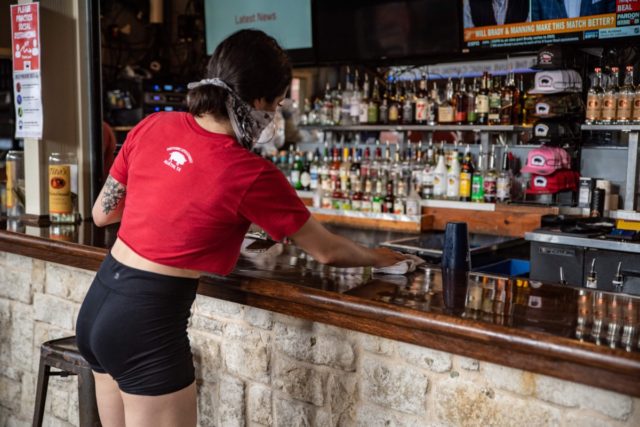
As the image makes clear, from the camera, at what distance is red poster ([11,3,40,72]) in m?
3.38

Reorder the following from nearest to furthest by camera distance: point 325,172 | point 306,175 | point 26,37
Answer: point 26,37, point 325,172, point 306,175

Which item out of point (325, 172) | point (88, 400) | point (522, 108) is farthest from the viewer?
point (325, 172)

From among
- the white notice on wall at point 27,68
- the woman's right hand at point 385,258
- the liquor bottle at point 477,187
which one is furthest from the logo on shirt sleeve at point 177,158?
the liquor bottle at point 477,187

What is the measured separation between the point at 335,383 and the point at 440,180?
10.7ft

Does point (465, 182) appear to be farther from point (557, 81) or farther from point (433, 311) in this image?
point (433, 311)

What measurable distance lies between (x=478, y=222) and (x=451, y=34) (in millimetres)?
1299

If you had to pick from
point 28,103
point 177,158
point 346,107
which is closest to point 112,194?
point 177,158

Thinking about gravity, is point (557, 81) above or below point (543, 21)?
below

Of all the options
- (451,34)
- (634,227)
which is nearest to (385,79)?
(451,34)

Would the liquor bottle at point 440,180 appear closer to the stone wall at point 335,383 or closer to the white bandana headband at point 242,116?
the stone wall at point 335,383

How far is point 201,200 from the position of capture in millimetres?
1704

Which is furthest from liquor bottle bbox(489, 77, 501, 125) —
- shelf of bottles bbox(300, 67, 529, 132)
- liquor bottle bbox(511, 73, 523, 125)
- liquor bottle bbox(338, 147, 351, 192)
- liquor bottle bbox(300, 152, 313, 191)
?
liquor bottle bbox(300, 152, 313, 191)

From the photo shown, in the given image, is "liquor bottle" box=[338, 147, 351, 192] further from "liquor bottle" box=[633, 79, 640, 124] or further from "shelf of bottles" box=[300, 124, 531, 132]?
"liquor bottle" box=[633, 79, 640, 124]

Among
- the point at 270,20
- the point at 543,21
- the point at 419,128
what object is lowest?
the point at 419,128
